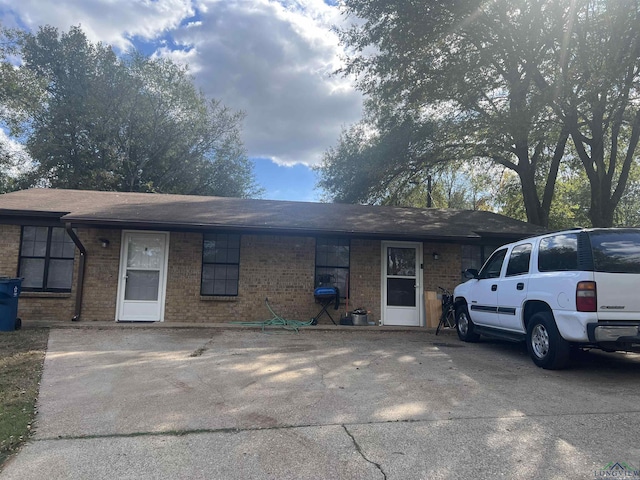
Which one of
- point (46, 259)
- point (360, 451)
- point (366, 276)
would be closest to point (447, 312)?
point (366, 276)

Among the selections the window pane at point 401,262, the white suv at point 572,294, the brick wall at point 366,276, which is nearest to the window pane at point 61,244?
the brick wall at point 366,276

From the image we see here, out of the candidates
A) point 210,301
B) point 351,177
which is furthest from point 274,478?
point 351,177

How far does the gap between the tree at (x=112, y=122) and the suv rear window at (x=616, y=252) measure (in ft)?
76.6

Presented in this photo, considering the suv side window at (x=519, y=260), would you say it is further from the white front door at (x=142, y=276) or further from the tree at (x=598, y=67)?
the white front door at (x=142, y=276)

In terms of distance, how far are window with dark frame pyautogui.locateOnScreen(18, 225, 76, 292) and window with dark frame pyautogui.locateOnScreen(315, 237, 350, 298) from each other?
5.92 meters

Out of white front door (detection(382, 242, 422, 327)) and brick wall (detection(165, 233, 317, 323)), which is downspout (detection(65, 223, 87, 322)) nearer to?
brick wall (detection(165, 233, 317, 323))

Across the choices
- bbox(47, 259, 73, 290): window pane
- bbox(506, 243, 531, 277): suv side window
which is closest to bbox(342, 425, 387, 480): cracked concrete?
bbox(506, 243, 531, 277): suv side window

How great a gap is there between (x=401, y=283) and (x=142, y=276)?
650 centimetres

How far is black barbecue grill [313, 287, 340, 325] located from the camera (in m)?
9.97

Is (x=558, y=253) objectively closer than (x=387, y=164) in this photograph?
Yes

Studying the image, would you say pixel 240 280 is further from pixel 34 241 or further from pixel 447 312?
pixel 447 312

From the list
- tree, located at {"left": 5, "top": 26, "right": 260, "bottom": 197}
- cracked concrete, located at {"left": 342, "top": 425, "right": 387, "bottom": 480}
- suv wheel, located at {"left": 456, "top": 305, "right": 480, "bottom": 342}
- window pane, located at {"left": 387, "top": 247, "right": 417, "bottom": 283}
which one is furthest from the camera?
tree, located at {"left": 5, "top": 26, "right": 260, "bottom": 197}

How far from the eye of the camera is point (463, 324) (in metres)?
8.68

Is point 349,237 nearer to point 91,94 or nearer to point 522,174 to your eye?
point 522,174
